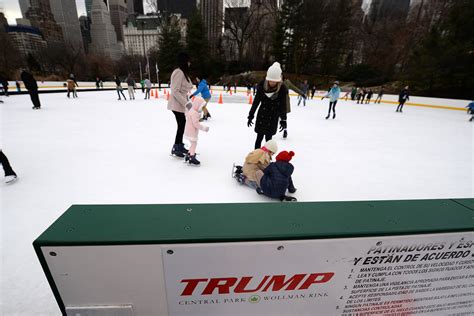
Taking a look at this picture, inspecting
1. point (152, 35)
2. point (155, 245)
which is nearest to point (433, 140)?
point (155, 245)

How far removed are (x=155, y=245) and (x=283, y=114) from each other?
276 cm

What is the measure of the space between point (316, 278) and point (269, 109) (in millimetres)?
2473

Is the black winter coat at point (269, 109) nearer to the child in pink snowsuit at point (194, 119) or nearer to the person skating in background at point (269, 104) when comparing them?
the person skating in background at point (269, 104)

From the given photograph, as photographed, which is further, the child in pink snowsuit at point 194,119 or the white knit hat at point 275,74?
the child in pink snowsuit at point 194,119

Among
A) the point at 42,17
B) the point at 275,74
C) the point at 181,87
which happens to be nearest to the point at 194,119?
the point at 181,87

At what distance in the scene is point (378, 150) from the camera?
15.1ft

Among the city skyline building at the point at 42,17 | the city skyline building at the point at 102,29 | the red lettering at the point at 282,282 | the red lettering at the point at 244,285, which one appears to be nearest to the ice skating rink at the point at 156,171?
the red lettering at the point at 244,285

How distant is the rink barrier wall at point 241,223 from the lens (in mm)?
800

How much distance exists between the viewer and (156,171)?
3.17 meters

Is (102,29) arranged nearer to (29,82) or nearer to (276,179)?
(29,82)

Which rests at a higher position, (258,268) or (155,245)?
(155,245)

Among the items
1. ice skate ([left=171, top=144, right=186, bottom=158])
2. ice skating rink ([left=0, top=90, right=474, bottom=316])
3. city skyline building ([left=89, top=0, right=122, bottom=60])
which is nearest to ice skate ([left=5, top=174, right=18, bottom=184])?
ice skating rink ([left=0, top=90, right=474, bottom=316])

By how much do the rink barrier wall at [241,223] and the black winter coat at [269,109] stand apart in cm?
220

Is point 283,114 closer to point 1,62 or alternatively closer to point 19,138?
point 19,138
